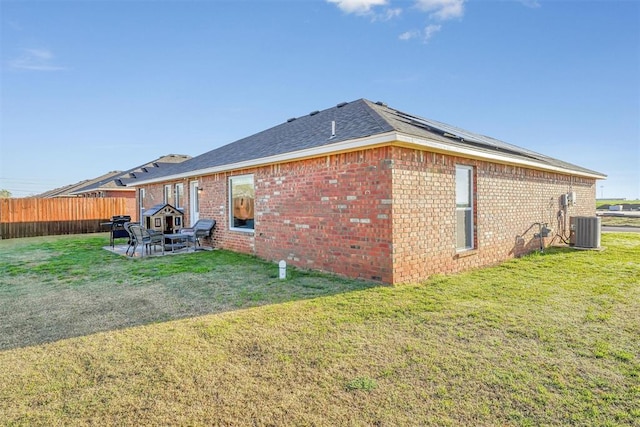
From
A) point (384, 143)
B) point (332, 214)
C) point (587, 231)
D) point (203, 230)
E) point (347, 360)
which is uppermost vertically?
point (384, 143)

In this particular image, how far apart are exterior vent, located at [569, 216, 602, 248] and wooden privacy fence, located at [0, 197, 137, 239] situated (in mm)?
23811

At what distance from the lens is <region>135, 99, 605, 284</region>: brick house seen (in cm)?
591

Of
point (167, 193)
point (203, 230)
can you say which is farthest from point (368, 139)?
point (167, 193)

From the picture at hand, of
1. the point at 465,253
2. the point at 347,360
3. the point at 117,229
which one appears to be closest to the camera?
the point at 347,360

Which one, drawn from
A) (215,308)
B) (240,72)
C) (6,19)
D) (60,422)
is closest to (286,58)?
(240,72)

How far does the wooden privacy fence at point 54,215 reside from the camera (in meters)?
17.0

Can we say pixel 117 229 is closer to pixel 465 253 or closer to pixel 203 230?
pixel 203 230

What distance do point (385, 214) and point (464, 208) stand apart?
2.73 metres

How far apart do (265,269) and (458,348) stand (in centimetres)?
491

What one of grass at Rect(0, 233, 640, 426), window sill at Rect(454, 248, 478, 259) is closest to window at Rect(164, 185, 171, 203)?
grass at Rect(0, 233, 640, 426)

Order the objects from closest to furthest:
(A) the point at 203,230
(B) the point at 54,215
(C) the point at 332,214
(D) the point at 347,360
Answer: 1. (D) the point at 347,360
2. (C) the point at 332,214
3. (A) the point at 203,230
4. (B) the point at 54,215

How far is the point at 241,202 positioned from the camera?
9.85 m

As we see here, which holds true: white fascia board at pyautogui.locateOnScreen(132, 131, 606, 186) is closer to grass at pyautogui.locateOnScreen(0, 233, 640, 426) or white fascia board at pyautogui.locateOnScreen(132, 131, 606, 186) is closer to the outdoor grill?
grass at pyautogui.locateOnScreen(0, 233, 640, 426)

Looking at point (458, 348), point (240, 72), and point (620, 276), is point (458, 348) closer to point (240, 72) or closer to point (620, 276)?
point (620, 276)
